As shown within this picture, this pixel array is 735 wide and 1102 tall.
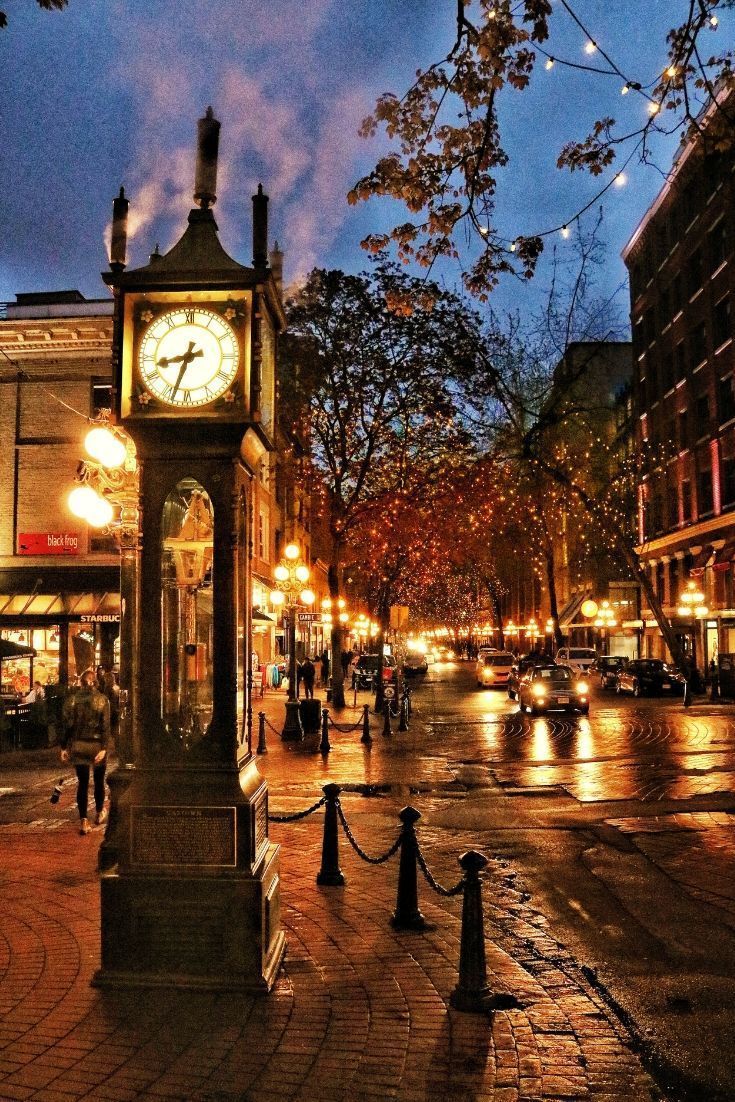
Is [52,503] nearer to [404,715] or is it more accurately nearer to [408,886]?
[404,715]

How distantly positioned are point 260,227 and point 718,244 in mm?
39413

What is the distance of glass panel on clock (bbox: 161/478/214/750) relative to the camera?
6.73 meters

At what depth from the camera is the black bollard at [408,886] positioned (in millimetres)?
7422

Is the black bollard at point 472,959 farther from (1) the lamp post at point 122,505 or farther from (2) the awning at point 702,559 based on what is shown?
(2) the awning at point 702,559

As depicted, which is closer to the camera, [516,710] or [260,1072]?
[260,1072]

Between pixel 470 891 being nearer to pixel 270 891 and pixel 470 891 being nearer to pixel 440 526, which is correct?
pixel 270 891

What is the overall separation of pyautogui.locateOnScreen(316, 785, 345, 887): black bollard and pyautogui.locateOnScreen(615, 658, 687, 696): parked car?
32.0 meters

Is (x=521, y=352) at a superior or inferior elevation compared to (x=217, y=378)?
superior

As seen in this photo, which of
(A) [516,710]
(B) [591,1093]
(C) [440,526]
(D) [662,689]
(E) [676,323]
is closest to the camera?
(B) [591,1093]

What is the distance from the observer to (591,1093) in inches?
187

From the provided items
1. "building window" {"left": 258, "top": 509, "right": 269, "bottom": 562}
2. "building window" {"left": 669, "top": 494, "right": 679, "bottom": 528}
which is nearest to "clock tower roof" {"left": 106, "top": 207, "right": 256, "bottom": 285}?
"building window" {"left": 258, "top": 509, "right": 269, "bottom": 562}

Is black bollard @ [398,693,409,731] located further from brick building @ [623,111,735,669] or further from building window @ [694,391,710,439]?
building window @ [694,391,710,439]

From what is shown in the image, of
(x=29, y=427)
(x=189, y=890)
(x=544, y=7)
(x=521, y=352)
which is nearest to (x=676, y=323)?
(x=521, y=352)

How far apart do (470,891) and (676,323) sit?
149 feet
